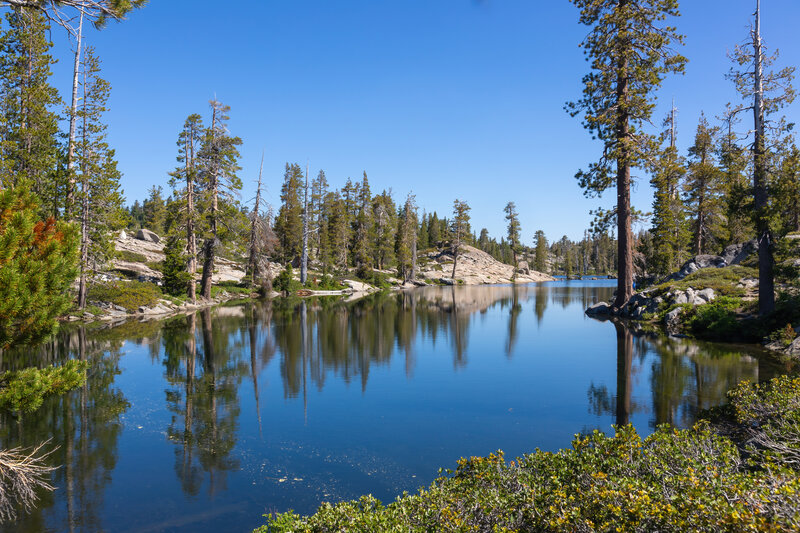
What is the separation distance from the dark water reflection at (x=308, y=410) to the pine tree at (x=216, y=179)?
17.9 m

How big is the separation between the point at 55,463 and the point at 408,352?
12209 millimetres

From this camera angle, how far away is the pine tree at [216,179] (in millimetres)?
38031

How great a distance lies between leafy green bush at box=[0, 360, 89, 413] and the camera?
640cm

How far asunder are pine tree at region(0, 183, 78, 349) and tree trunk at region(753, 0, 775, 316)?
73.9 ft

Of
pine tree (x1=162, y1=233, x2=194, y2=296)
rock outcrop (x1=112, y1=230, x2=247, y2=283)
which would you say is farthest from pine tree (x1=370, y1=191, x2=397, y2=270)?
pine tree (x1=162, y1=233, x2=194, y2=296)

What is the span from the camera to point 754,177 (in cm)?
1839

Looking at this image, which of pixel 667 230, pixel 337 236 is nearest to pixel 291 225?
pixel 337 236

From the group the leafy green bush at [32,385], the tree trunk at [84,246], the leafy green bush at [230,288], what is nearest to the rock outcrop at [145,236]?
the leafy green bush at [230,288]

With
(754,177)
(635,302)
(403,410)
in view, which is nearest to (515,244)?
(635,302)

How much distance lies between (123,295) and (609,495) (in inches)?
1387

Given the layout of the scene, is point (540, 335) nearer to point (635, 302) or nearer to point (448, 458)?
point (635, 302)

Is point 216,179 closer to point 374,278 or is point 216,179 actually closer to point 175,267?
point 175,267

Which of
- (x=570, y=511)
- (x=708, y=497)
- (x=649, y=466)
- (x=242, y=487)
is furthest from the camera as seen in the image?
(x=242, y=487)

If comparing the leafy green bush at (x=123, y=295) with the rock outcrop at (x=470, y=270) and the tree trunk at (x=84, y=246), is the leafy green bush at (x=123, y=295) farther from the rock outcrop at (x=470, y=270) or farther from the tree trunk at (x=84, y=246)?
the rock outcrop at (x=470, y=270)
